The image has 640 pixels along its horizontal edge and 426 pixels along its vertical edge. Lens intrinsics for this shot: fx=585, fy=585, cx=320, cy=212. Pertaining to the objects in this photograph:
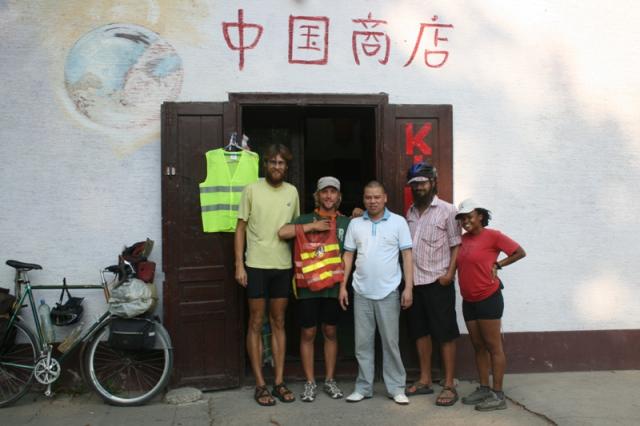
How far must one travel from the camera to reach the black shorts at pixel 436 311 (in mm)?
4711

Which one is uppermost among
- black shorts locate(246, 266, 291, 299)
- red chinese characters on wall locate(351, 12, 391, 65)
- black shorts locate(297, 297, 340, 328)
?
red chinese characters on wall locate(351, 12, 391, 65)

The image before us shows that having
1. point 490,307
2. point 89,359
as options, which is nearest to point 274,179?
point 490,307

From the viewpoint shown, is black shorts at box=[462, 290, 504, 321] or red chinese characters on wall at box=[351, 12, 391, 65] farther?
red chinese characters on wall at box=[351, 12, 391, 65]

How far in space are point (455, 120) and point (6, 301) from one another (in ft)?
13.5

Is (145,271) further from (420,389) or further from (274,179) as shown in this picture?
(420,389)

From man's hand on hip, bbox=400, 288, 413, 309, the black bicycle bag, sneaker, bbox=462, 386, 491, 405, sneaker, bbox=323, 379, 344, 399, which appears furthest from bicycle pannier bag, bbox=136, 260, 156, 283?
sneaker, bbox=462, 386, 491, 405

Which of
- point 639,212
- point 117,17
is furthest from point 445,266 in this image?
point 117,17

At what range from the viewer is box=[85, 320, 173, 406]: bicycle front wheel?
15.5 feet

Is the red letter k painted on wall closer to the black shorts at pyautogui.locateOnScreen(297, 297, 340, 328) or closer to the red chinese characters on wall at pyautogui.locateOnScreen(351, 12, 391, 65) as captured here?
the red chinese characters on wall at pyautogui.locateOnScreen(351, 12, 391, 65)

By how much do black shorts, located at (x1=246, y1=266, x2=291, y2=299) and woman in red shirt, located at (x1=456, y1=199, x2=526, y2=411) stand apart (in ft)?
4.54

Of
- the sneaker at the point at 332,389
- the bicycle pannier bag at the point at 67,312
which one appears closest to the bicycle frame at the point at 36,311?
the bicycle pannier bag at the point at 67,312

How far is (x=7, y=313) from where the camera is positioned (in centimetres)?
468

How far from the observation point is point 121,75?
5.05 m

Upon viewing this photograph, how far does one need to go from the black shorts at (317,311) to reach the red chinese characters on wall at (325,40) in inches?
82.6
